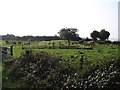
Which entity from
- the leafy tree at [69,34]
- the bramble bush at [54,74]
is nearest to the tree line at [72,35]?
the leafy tree at [69,34]

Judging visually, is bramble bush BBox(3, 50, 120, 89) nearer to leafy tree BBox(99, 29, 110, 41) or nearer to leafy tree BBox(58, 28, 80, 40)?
leafy tree BBox(99, 29, 110, 41)

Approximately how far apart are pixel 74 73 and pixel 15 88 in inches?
107

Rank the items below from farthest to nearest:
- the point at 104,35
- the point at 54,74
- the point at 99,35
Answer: the point at 99,35
the point at 104,35
the point at 54,74

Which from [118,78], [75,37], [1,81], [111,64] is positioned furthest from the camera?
[75,37]

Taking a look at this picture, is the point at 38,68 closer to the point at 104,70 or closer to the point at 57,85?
the point at 57,85

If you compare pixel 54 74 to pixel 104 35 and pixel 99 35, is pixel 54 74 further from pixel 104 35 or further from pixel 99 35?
pixel 99 35

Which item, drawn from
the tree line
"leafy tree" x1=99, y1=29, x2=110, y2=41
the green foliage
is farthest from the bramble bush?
the green foliage

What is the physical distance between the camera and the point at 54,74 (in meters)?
14.5

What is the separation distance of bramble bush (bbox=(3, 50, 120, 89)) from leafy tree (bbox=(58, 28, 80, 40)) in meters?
60.3

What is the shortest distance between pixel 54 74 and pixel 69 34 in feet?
216

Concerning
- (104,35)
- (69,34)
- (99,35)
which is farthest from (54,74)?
(69,34)

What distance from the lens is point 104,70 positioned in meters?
13.3

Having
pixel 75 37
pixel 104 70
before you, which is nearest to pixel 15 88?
pixel 104 70

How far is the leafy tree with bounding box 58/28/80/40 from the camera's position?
7894cm
